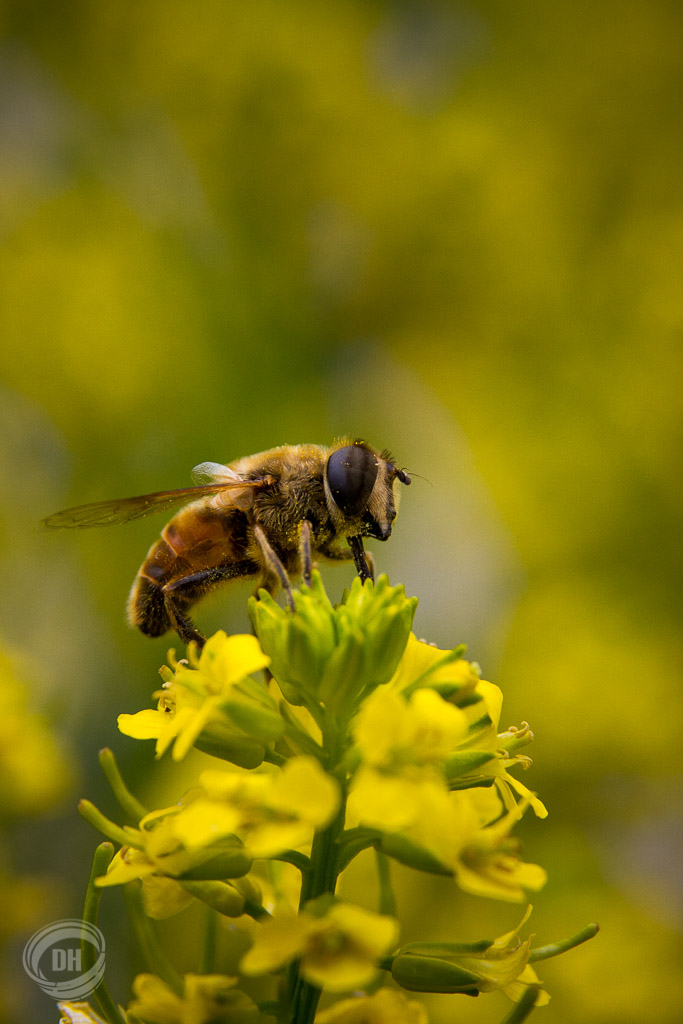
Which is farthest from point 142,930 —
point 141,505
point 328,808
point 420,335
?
point 420,335

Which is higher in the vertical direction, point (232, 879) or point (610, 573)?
point (610, 573)

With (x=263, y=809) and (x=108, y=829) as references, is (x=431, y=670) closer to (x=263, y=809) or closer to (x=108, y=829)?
(x=263, y=809)

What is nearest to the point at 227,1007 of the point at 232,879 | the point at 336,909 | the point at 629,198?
the point at 232,879

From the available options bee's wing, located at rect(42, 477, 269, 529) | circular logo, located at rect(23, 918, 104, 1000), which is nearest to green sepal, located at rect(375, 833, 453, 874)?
circular logo, located at rect(23, 918, 104, 1000)

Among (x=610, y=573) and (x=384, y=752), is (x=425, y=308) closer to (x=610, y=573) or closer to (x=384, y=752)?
(x=610, y=573)

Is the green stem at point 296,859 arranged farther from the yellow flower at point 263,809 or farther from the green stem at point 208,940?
the green stem at point 208,940

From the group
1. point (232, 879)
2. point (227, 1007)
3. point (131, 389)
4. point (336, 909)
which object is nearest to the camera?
point (336, 909)
